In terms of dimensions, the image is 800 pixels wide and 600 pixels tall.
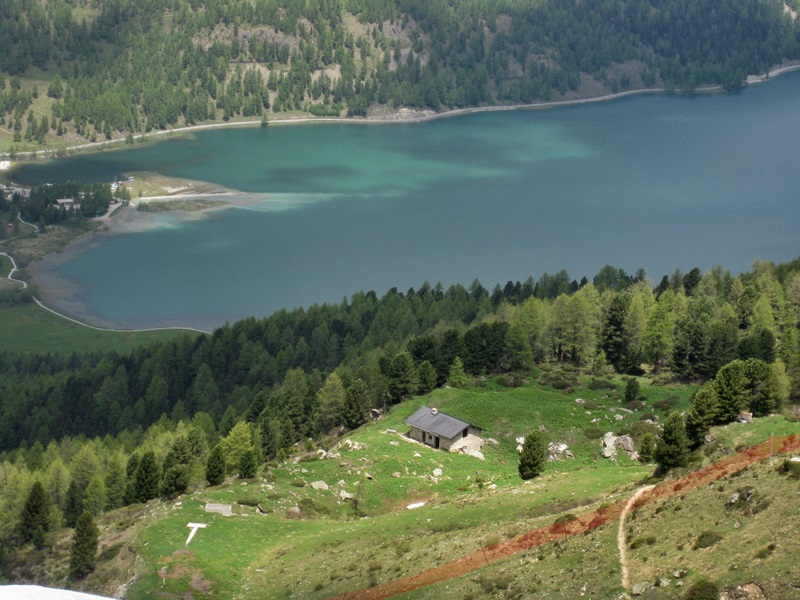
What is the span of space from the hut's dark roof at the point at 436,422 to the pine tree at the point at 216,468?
16996 millimetres

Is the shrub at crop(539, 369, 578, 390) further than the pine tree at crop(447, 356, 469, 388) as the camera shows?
No

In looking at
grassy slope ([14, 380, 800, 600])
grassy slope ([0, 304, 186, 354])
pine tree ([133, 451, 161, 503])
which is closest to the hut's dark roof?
grassy slope ([14, 380, 800, 600])

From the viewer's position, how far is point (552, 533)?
2074 inches

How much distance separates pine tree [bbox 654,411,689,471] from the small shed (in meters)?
24.1

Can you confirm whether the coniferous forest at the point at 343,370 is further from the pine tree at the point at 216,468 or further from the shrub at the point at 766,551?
the shrub at the point at 766,551

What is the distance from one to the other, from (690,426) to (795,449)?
15.9m

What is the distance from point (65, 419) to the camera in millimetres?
137500

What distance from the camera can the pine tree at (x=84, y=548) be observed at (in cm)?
6475

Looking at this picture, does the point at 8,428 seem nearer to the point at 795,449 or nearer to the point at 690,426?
the point at 690,426

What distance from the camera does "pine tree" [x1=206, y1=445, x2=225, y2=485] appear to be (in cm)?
7706

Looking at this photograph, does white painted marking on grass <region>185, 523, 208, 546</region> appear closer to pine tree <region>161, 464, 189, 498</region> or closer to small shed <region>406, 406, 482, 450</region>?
pine tree <region>161, 464, 189, 498</region>

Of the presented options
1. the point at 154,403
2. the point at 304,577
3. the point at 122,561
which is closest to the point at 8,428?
the point at 154,403

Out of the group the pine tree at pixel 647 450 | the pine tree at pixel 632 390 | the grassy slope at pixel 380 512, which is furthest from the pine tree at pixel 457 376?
the pine tree at pixel 647 450

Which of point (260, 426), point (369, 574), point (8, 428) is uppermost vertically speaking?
point (369, 574)
